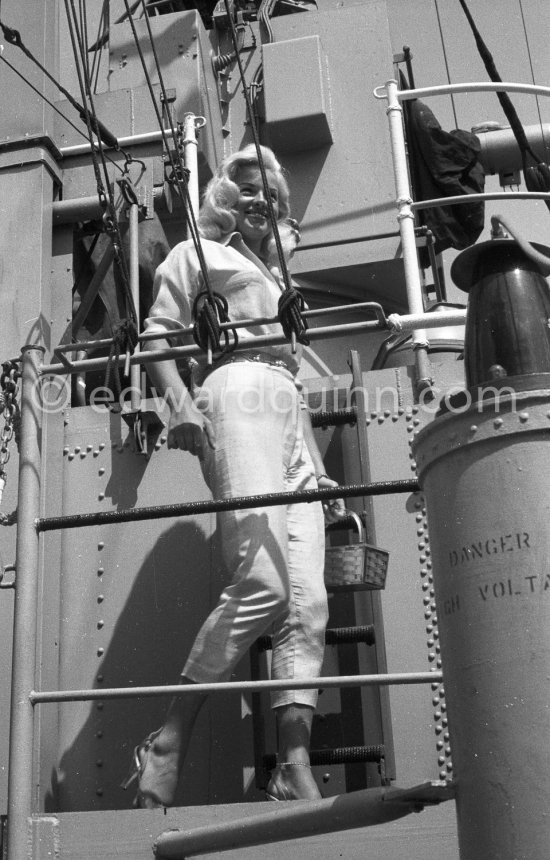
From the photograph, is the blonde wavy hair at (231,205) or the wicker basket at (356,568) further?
the blonde wavy hair at (231,205)

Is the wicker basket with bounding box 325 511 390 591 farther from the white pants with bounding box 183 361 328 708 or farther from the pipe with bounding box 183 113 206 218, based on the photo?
the pipe with bounding box 183 113 206 218

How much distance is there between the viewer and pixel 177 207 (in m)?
5.34

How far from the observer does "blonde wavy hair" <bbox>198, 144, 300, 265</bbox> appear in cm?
365

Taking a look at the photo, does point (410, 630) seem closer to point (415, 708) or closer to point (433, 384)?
point (415, 708)

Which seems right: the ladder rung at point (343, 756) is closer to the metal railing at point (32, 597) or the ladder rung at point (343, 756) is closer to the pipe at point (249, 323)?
the metal railing at point (32, 597)

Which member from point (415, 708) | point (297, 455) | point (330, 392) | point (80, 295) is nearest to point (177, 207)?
point (80, 295)

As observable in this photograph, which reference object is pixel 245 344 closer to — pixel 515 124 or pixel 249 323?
pixel 249 323

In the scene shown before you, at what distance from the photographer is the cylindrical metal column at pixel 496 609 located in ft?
5.98

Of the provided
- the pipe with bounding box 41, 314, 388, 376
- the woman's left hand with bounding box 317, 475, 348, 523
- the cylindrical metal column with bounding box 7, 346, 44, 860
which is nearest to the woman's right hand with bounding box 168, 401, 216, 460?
the pipe with bounding box 41, 314, 388, 376

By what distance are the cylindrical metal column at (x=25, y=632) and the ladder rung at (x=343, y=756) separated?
2.82 feet

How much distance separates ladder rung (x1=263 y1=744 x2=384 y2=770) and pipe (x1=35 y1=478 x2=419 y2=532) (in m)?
0.92

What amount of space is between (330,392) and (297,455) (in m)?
0.78

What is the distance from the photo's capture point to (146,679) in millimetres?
3805

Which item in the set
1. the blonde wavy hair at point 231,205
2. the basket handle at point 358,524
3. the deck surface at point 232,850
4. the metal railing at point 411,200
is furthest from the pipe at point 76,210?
the deck surface at point 232,850
